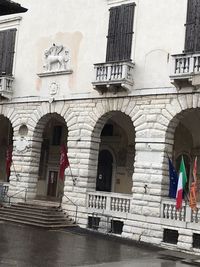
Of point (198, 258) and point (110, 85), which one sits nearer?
point (198, 258)

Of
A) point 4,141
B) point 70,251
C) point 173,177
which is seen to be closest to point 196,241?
point 173,177

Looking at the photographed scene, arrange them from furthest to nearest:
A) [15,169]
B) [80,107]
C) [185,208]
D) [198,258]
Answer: [15,169] → [80,107] → [185,208] → [198,258]

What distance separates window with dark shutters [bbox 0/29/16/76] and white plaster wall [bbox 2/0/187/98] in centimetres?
46

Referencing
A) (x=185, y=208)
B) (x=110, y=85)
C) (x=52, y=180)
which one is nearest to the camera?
(x=185, y=208)

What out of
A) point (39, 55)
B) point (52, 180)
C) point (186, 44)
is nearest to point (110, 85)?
point (186, 44)

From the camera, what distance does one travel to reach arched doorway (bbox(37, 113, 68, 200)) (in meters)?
32.1

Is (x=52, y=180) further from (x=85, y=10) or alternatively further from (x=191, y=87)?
(x=191, y=87)

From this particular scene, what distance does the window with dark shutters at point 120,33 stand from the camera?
78.8 feet

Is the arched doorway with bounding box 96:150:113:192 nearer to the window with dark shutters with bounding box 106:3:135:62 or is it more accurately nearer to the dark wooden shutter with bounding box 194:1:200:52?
the window with dark shutters with bounding box 106:3:135:62

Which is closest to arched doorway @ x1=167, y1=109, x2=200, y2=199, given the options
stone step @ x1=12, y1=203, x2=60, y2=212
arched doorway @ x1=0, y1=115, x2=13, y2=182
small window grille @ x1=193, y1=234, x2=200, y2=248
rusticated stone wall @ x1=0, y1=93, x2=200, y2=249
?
rusticated stone wall @ x1=0, y1=93, x2=200, y2=249

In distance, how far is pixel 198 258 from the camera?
19.1 metres

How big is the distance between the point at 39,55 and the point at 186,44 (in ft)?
31.2

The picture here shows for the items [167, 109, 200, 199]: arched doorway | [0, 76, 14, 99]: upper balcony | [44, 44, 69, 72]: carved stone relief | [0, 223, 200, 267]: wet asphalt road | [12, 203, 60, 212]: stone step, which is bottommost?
[0, 223, 200, 267]: wet asphalt road

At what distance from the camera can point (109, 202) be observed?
23.5 metres
